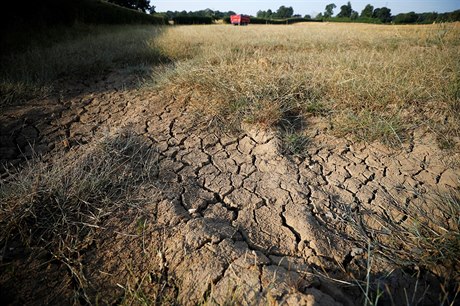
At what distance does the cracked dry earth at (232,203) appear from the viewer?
1.15 meters

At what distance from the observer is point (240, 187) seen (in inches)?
69.6

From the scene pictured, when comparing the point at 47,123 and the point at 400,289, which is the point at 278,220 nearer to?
the point at 400,289

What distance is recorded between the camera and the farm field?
1.16m

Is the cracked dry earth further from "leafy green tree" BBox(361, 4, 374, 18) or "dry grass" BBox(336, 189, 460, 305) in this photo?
"leafy green tree" BBox(361, 4, 374, 18)

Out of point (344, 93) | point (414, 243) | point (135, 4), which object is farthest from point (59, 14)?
point (135, 4)

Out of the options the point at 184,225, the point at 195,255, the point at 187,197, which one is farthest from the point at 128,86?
the point at 195,255

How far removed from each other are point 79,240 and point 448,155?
2690 millimetres

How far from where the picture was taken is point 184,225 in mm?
1437

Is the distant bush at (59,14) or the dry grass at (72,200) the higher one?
the distant bush at (59,14)

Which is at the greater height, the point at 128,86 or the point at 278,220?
the point at 128,86

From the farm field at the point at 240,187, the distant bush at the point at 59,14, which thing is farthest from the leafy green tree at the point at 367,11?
the farm field at the point at 240,187

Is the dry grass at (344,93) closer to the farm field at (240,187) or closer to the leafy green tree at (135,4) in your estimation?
the farm field at (240,187)

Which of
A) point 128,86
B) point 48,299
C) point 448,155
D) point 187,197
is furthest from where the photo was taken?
point 128,86

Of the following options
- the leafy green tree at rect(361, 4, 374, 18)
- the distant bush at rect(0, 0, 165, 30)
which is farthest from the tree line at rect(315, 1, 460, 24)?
the distant bush at rect(0, 0, 165, 30)
